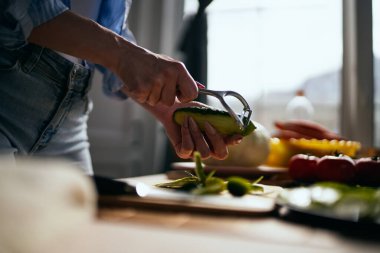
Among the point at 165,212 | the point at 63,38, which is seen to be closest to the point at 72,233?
the point at 165,212

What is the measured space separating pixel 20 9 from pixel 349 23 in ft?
5.86

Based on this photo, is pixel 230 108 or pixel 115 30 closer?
pixel 230 108

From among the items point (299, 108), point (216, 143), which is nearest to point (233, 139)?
point (216, 143)

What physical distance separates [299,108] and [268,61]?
0.31 m

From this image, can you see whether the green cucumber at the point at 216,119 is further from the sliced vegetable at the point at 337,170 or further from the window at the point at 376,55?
the window at the point at 376,55

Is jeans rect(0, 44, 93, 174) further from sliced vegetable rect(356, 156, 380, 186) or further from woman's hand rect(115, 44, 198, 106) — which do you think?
sliced vegetable rect(356, 156, 380, 186)

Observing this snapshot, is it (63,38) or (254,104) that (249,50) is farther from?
(63,38)

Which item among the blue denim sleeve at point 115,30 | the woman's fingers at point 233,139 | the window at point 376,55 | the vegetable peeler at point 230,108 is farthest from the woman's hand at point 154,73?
the window at point 376,55

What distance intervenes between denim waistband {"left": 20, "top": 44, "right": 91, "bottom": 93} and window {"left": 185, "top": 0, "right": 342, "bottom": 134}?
1.22 m

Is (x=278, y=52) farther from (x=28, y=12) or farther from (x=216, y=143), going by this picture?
(x=28, y=12)

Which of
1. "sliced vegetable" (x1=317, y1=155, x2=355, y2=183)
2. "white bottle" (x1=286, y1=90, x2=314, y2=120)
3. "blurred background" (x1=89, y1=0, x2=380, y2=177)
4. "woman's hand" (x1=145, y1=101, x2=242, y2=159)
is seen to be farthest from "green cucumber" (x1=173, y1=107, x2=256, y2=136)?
"white bottle" (x1=286, y1=90, x2=314, y2=120)

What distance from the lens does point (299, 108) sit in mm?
1911

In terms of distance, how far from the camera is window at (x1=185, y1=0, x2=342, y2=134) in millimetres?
2002

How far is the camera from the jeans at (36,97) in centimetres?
69
